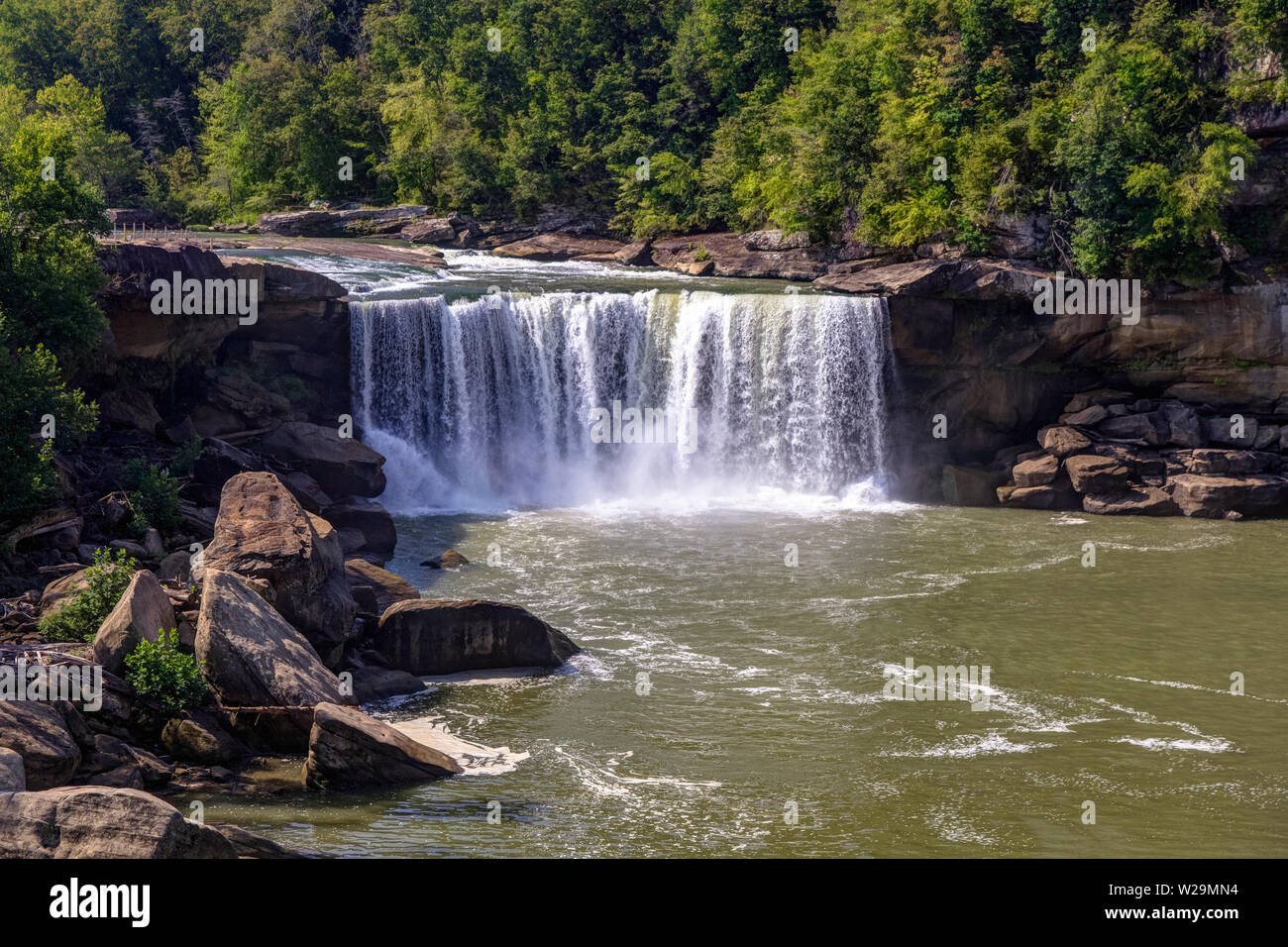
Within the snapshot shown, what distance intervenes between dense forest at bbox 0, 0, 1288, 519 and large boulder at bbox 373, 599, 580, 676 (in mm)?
5893

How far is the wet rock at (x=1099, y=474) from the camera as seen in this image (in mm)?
30516

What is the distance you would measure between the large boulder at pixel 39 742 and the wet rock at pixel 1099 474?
78.5 ft

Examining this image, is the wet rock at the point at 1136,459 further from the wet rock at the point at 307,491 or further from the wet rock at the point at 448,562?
the wet rock at the point at 307,491

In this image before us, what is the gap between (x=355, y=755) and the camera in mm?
14594

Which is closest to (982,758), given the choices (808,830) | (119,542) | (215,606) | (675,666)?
(808,830)

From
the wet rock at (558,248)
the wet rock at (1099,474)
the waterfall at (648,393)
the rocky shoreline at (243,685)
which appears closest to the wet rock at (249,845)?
the rocky shoreline at (243,685)

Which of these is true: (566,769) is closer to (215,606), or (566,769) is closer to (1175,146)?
(215,606)

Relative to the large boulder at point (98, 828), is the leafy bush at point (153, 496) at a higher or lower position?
higher

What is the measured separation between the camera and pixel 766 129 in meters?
46.5

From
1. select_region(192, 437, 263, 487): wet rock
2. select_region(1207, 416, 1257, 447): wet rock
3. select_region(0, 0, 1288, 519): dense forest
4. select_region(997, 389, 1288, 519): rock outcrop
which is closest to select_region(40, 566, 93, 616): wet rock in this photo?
select_region(0, 0, 1288, 519): dense forest

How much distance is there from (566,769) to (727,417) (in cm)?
1839

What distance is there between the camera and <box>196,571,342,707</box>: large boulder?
15.5m

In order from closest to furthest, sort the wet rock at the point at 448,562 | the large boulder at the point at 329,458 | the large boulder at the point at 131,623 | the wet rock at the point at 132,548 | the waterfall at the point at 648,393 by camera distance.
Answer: the large boulder at the point at 131,623, the wet rock at the point at 132,548, the wet rock at the point at 448,562, the large boulder at the point at 329,458, the waterfall at the point at 648,393

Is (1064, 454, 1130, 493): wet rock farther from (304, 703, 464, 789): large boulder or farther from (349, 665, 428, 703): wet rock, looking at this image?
(304, 703, 464, 789): large boulder
